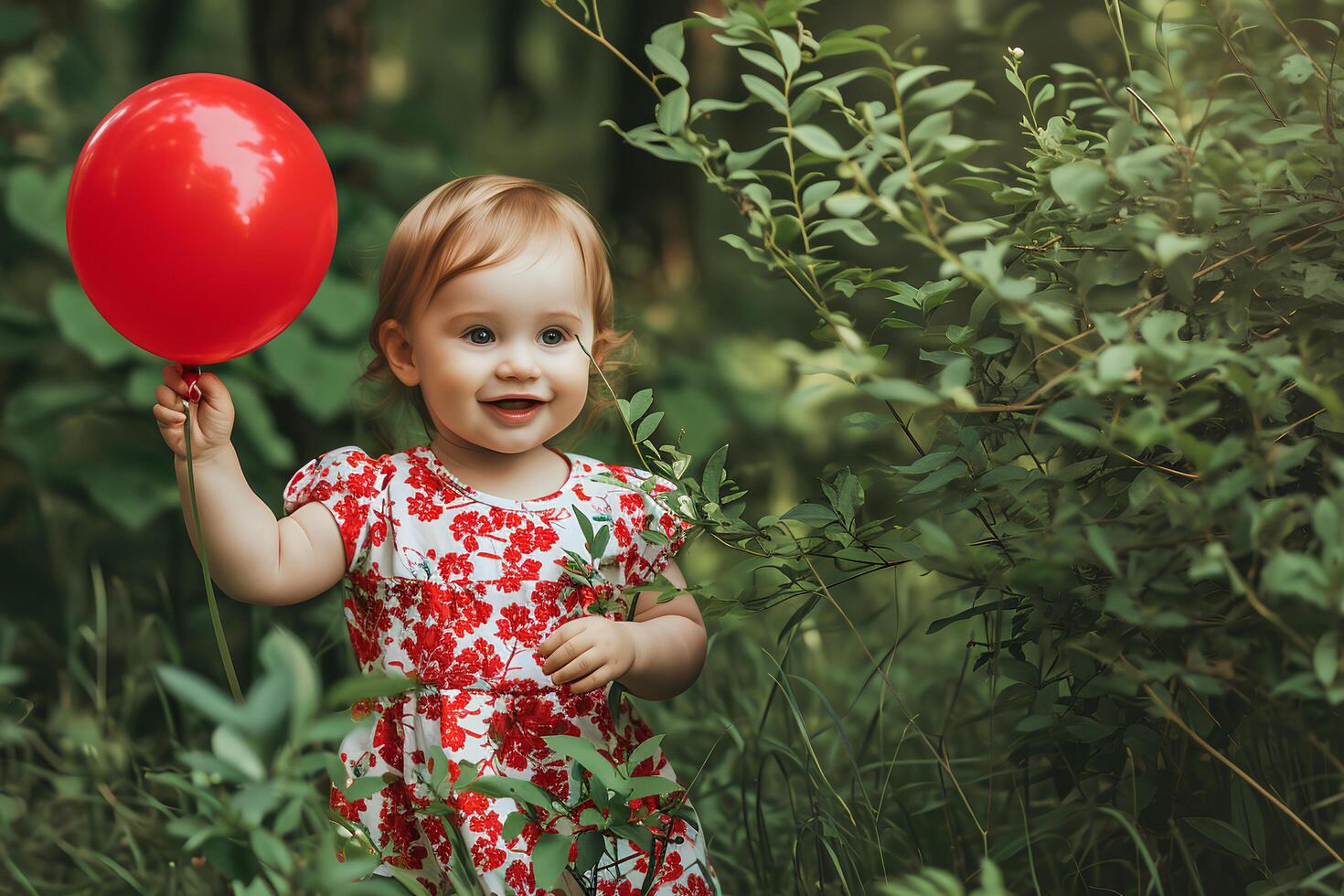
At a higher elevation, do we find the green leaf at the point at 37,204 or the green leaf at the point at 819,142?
the green leaf at the point at 819,142

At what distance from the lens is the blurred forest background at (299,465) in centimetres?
194

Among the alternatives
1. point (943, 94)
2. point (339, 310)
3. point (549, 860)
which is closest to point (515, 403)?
point (549, 860)

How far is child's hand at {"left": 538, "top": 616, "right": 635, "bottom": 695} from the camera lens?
1.53 m

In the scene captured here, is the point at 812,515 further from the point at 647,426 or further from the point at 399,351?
the point at 399,351

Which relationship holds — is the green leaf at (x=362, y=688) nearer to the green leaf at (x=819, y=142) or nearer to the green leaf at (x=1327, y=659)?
the green leaf at (x=819, y=142)

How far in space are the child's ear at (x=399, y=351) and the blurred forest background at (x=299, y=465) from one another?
365 mm

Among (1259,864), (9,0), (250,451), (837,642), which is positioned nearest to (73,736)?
(250,451)

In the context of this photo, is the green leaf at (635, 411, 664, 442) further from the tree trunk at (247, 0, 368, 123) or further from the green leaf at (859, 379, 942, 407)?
the tree trunk at (247, 0, 368, 123)

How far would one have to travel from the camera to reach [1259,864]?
54.9 inches

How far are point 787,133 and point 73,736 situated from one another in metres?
1.85

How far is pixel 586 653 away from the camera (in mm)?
1544

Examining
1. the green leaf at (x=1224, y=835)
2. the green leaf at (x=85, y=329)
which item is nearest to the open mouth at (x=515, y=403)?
the green leaf at (x=1224, y=835)

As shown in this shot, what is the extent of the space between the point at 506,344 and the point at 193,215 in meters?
0.44

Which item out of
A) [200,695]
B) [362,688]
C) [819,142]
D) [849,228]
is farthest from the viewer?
[849,228]
